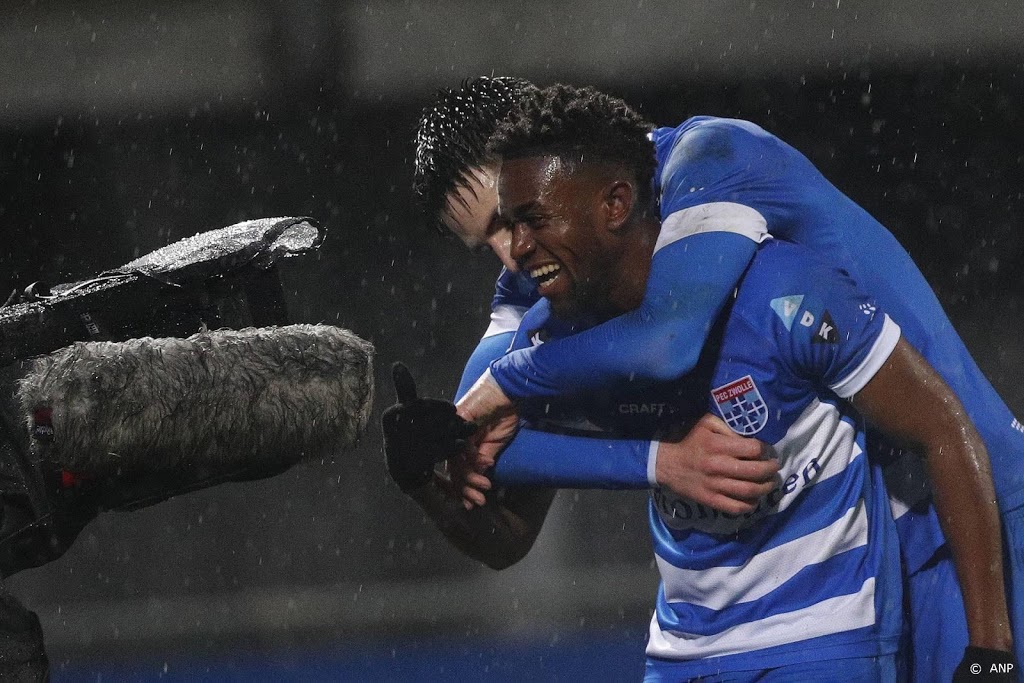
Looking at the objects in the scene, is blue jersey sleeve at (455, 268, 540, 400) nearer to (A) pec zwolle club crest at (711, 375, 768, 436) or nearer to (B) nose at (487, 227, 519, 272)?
(B) nose at (487, 227, 519, 272)

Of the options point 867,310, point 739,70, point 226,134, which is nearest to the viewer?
point 867,310

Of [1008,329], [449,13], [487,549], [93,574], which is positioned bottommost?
[93,574]

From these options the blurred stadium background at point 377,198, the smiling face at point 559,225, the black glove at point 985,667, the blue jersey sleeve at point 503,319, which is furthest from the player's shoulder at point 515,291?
the blurred stadium background at point 377,198

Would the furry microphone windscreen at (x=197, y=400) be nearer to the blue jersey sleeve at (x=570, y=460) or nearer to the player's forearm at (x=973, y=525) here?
the blue jersey sleeve at (x=570, y=460)

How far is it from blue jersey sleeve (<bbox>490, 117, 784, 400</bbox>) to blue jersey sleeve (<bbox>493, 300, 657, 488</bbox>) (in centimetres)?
5

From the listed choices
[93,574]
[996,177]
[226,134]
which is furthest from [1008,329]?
[93,574]

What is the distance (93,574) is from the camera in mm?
2230

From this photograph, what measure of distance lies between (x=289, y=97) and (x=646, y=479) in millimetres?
1201

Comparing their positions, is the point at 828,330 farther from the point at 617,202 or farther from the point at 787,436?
the point at 617,202

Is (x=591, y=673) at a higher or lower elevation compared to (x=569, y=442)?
lower

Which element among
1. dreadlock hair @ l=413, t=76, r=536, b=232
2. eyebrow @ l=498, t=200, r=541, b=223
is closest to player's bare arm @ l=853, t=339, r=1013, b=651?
eyebrow @ l=498, t=200, r=541, b=223

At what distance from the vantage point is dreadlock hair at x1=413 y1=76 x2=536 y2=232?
114 cm

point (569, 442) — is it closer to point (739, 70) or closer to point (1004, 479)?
point (1004, 479)

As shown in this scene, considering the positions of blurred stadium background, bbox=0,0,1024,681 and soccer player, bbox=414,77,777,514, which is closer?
soccer player, bbox=414,77,777,514
